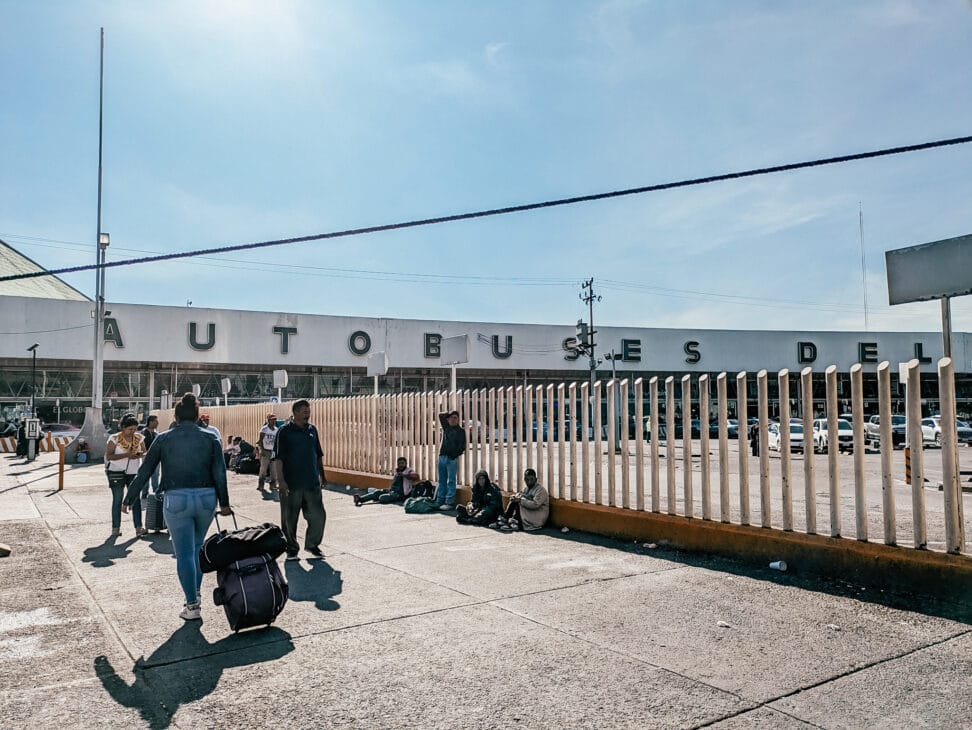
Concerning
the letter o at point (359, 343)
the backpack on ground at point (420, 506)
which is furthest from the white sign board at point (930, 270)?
the letter o at point (359, 343)

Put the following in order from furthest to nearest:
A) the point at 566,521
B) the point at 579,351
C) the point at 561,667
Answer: the point at 579,351, the point at 566,521, the point at 561,667

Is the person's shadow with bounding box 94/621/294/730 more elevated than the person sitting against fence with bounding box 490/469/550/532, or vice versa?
the person sitting against fence with bounding box 490/469/550/532

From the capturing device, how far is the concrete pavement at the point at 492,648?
3.86 meters

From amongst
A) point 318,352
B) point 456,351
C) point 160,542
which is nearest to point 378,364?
point 456,351

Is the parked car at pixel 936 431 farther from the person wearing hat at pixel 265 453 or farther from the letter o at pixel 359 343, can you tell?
the letter o at pixel 359 343

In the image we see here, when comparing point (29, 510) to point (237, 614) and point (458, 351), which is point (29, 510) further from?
point (237, 614)

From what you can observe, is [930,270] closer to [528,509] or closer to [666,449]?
[666,449]

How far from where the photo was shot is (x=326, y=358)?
3578cm

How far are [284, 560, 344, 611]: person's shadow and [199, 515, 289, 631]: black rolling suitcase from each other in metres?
0.68

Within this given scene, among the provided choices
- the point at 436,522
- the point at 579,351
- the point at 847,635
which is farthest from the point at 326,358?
the point at 847,635

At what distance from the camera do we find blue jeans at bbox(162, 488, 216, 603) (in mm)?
5773

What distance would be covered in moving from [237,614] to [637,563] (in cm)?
384

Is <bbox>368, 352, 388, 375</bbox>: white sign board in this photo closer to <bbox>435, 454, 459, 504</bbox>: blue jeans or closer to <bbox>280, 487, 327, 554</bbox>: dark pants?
<bbox>435, 454, 459, 504</bbox>: blue jeans

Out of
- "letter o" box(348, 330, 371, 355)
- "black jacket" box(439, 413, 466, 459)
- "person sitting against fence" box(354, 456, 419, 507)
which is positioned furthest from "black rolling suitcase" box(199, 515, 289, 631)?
"letter o" box(348, 330, 371, 355)
